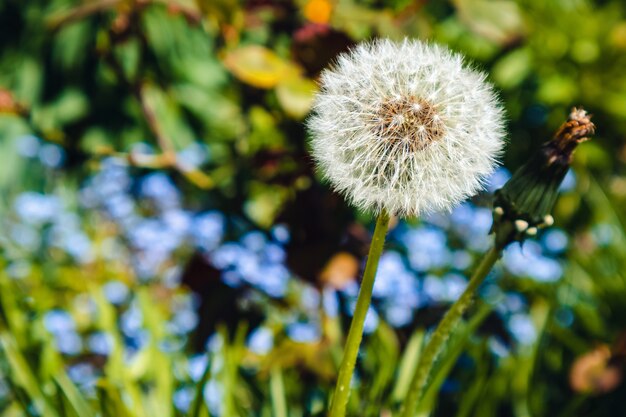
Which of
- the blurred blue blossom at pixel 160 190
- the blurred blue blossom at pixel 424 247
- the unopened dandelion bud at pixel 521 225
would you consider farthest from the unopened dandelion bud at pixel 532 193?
the blurred blue blossom at pixel 160 190

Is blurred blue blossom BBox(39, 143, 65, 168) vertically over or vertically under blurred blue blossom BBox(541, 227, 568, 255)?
under

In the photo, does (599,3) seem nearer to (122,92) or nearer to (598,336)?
(598,336)

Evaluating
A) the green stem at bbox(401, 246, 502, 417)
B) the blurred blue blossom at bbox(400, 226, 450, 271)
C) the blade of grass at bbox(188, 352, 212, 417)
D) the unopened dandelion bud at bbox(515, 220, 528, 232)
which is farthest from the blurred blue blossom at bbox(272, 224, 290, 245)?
the unopened dandelion bud at bbox(515, 220, 528, 232)

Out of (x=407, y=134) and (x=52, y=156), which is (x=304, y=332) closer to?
(x=407, y=134)

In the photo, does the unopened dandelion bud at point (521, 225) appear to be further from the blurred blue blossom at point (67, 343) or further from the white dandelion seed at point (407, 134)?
the blurred blue blossom at point (67, 343)

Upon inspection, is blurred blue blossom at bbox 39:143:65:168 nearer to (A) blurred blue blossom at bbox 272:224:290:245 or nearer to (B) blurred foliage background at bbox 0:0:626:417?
(B) blurred foliage background at bbox 0:0:626:417

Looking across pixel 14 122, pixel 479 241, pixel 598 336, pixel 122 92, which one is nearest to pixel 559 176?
pixel 598 336
